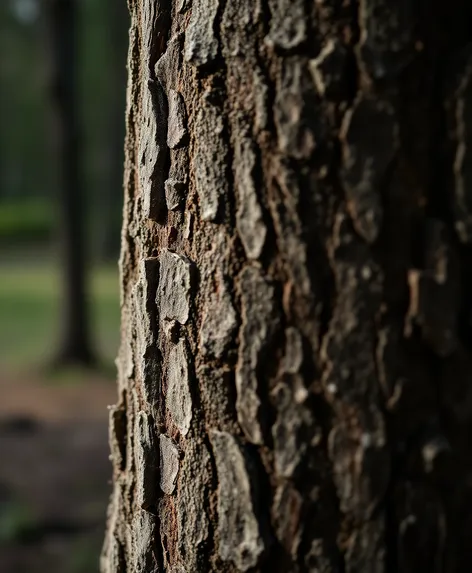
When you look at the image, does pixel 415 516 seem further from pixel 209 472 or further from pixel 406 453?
pixel 209 472

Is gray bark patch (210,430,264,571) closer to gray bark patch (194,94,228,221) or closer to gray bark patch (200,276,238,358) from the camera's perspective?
gray bark patch (200,276,238,358)

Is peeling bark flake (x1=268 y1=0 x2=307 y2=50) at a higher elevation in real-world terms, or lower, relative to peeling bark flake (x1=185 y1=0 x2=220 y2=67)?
lower

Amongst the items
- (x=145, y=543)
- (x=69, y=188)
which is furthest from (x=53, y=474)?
(x=145, y=543)

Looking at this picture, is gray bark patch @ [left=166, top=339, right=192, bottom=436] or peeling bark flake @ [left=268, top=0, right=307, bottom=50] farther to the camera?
gray bark patch @ [left=166, top=339, right=192, bottom=436]

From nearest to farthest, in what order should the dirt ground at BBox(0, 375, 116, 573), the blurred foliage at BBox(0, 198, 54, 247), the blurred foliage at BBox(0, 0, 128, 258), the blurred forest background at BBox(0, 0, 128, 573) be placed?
the dirt ground at BBox(0, 375, 116, 573)
the blurred forest background at BBox(0, 0, 128, 573)
the blurred foliage at BBox(0, 0, 128, 258)
the blurred foliage at BBox(0, 198, 54, 247)

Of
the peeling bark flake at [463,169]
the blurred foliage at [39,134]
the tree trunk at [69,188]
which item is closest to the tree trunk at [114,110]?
the blurred foliage at [39,134]

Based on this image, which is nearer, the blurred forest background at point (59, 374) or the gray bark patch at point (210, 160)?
the gray bark patch at point (210, 160)

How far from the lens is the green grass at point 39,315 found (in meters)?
10.5

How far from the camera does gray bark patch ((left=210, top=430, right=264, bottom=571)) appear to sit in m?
1.07

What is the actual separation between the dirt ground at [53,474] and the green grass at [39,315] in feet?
5.03

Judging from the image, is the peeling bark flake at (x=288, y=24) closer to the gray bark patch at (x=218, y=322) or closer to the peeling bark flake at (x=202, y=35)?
the peeling bark flake at (x=202, y=35)

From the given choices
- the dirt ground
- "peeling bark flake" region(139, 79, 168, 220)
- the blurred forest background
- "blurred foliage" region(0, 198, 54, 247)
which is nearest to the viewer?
"peeling bark flake" region(139, 79, 168, 220)

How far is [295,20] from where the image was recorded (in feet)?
3.30

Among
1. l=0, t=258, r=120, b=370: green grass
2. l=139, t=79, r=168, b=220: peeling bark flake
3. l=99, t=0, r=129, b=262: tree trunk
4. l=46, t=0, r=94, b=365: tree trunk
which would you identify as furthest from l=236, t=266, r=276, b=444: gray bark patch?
l=99, t=0, r=129, b=262: tree trunk
